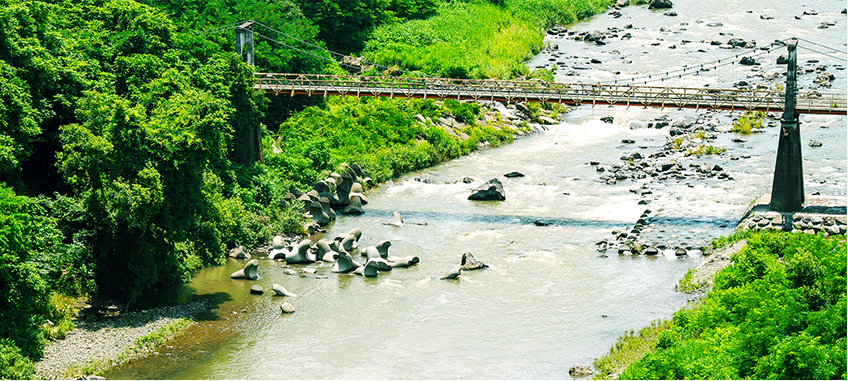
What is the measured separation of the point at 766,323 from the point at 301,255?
18.6 metres

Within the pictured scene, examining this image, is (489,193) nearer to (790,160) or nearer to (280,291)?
(790,160)

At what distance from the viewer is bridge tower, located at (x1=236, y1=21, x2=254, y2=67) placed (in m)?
46.6

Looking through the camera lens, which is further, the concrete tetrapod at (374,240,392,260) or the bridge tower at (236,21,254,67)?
the bridge tower at (236,21,254,67)

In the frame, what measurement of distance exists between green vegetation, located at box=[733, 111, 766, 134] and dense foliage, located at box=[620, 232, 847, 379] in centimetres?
2581

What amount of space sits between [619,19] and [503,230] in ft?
177

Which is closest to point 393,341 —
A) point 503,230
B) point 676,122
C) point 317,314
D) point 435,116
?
point 317,314

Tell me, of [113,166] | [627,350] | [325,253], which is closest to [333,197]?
[325,253]

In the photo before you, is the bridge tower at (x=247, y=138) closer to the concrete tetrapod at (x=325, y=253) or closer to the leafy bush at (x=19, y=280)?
the concrete tetrapod at (x=325, y=253)

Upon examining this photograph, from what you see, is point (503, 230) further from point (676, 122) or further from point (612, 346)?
point (676, 122)

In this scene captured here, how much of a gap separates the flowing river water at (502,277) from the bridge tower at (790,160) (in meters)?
2.62

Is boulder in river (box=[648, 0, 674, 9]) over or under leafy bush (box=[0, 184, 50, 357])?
over

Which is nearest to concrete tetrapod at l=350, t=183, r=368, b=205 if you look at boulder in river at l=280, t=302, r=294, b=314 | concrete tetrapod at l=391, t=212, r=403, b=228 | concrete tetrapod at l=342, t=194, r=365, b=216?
concrete tetrapod at l=342, t=194, r=365, b=216

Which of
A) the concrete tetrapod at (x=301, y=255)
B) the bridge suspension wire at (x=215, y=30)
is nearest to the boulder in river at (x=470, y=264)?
the concrete tetrapod at (x=301, y=255)

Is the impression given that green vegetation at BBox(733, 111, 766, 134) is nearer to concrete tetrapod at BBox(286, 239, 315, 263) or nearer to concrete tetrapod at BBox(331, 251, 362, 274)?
concrete tetrapod at BBox(331, 251, 362, 274)
